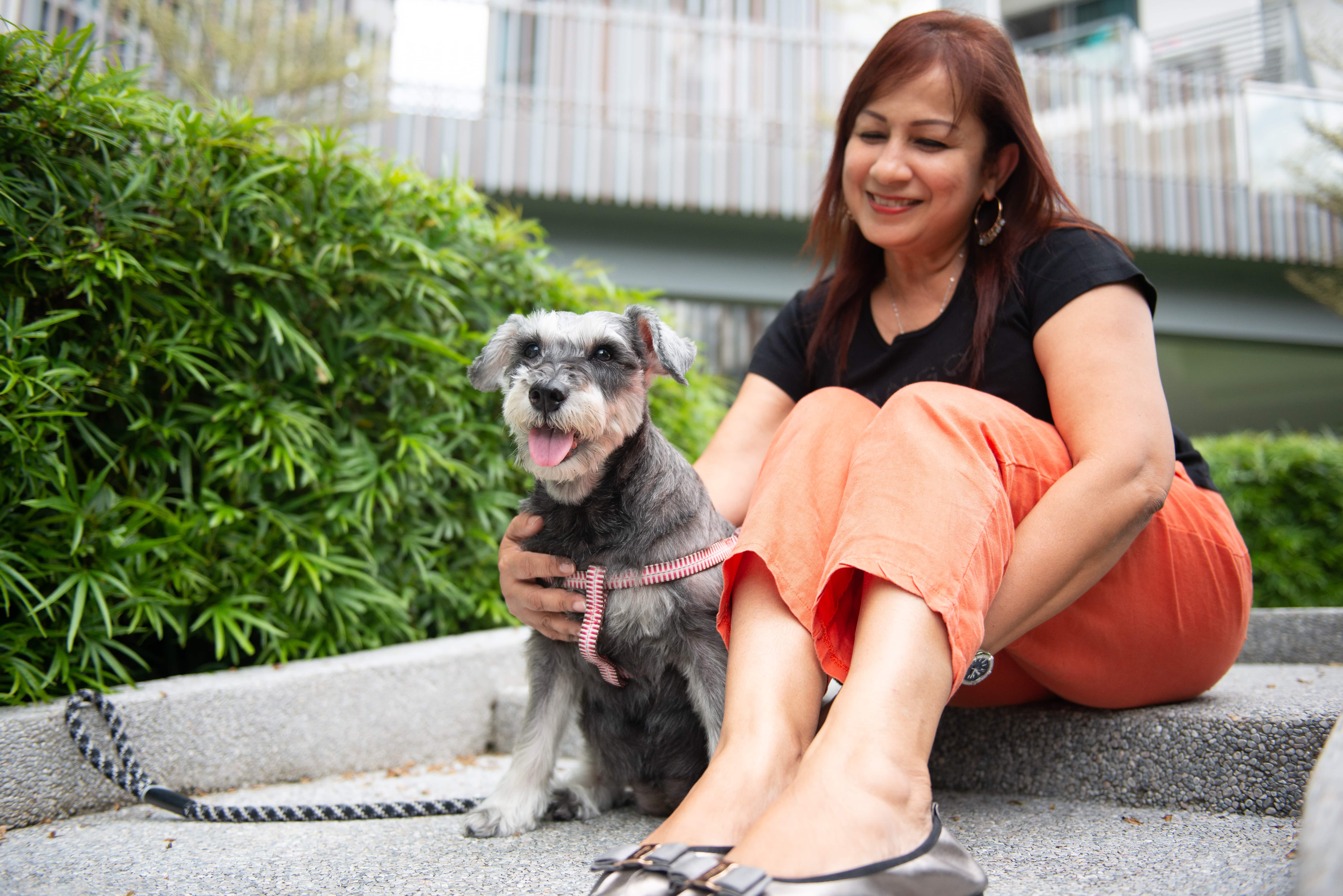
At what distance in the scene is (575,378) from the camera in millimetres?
1793

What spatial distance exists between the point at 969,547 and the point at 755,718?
45cm

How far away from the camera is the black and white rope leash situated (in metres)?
1.87

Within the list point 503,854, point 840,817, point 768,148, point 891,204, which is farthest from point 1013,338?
point 768,148

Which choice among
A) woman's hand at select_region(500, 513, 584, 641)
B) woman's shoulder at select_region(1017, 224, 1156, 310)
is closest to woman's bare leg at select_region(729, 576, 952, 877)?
woman's hand at select_region(500, 513, 584, 641)

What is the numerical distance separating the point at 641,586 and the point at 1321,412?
16.2 m

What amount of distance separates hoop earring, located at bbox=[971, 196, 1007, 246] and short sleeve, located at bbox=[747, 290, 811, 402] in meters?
0.51

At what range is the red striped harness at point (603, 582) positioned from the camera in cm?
172

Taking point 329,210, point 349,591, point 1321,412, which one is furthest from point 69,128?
point 1321,412

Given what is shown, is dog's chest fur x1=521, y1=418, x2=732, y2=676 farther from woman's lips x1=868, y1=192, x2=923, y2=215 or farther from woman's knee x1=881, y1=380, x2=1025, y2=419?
woman's lips x1=868, y1=192, x2=923, y2=215

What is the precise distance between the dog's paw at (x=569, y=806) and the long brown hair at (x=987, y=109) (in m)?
1.38

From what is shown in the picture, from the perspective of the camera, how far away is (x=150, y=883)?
145 centimetres

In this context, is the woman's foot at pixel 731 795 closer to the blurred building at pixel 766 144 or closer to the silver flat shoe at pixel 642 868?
the silver flat shoe at pixel 642 868

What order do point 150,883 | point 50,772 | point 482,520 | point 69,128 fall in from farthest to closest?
point 482,520 → point 69,128 → point 50,772 → point 150,883

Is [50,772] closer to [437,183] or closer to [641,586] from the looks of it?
[641,586]
